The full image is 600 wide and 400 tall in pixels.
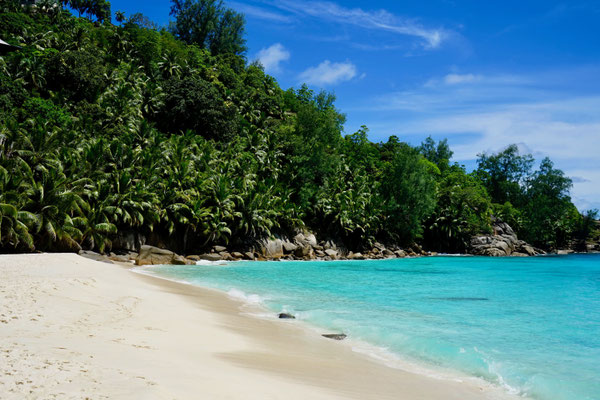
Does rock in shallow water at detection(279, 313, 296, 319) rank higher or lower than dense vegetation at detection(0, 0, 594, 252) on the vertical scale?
lower

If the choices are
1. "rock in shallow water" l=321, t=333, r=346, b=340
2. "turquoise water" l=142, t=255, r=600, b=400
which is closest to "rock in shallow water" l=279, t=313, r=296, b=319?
"turquoise water" l=142, t=255, r=600, b=400

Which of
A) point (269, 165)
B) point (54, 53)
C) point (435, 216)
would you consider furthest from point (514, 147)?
point (54, 53)

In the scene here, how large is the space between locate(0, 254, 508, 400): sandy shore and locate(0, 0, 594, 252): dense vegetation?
16.4 meters

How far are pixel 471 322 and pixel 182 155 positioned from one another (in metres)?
32.5

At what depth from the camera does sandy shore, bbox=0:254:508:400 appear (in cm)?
474

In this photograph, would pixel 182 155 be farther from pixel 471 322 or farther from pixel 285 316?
pixel 471 322

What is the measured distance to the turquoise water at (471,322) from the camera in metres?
8.52

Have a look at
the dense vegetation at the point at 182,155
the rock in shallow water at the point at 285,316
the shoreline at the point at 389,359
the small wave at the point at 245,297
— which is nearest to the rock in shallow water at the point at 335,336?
the shoreline at the point at 389,359

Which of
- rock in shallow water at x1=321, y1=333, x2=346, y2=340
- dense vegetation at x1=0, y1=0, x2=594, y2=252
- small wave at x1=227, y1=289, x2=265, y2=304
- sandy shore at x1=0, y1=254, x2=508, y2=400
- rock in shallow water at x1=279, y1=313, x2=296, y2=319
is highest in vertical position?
dense vegetation at x1=0, y1=0, x2=594, y2=252

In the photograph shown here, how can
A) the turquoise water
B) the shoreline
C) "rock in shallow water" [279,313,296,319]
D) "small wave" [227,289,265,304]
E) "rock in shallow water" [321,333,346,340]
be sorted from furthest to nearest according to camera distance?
"small wave" [227,289,265,304]
"rock in shallow water" [279,313,296,319]
"rock in shallow water" [321,333,346,340]
the turquoise water
the shoreline

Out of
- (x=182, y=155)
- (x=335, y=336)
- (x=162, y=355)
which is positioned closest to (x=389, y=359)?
(x=335, y=336)

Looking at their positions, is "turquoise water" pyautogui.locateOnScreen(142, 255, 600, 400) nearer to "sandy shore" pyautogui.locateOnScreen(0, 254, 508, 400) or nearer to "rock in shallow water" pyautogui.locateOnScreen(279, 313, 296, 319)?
"rock in shallow water" pyautogui.locateOnScreen(279, 313, 296, 319)

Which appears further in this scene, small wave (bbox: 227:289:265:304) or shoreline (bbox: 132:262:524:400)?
small wave (bbox: 227:289:265:304)

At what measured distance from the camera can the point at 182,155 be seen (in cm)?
3991
